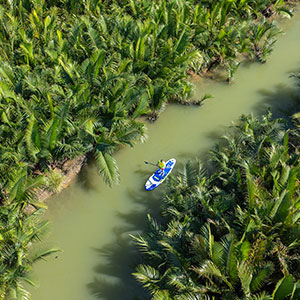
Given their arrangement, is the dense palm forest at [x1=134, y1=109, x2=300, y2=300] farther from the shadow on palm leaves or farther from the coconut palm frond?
the shadow on palm leaves

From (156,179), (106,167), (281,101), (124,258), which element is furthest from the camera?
(281,101)

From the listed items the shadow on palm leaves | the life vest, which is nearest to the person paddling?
the life vest

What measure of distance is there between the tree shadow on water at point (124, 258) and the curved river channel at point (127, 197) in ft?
0.06

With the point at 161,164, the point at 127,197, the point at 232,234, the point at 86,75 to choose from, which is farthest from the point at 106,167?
the point at 232,234

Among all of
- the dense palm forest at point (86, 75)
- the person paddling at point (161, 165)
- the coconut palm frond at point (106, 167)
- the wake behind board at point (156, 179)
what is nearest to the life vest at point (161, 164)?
the person paddling at point (161, 165)

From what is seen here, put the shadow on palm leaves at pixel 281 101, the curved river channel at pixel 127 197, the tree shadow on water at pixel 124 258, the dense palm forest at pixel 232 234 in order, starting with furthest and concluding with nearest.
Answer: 1. the shadow on palm leaves at pixel 281 101
2. the curved river channel at pixel 127 197
3. the tree shadow on water at pixel 124 258
4. the dense palm forest at pixel 232 234

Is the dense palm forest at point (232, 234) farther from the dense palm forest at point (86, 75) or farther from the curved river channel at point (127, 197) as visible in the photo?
the dense palm forest at point (86, 75)

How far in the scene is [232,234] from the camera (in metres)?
5.71

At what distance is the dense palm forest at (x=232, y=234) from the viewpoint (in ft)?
18.2

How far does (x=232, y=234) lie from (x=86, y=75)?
17.9ft

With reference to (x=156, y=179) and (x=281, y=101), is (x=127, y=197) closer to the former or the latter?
(x=156, y=179)

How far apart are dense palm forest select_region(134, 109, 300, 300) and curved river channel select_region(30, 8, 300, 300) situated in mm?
651

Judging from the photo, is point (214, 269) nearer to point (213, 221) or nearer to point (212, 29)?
point (213, 221)

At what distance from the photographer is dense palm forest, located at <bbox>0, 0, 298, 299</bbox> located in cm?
700
